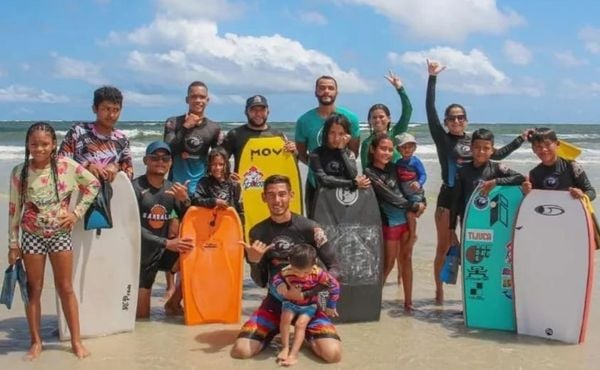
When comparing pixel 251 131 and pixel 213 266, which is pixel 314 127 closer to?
pixel 251 131

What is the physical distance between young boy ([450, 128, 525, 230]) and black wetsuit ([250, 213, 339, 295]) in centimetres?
129

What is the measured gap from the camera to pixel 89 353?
4.16m

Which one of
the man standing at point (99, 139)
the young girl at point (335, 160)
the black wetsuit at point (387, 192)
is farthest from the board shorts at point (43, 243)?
the black wetsuit at point (387, 192)

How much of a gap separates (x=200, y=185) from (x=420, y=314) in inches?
79.3

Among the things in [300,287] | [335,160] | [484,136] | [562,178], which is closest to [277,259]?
[300,287]

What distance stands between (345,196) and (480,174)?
104cm

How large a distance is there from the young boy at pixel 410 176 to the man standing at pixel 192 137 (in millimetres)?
1582

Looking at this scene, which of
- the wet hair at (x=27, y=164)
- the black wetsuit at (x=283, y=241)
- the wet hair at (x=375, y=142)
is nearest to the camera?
the wet hair at (x=27, y=164)

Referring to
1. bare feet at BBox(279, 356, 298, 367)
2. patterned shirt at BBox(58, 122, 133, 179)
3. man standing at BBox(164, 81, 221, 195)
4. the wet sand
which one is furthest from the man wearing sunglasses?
bare feet at BBox(279, 356, 298, 367)

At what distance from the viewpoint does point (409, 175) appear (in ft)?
17.3

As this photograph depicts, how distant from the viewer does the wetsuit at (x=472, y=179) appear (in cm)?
483

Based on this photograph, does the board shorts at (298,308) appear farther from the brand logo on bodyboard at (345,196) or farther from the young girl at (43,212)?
the young girl at (43,212)

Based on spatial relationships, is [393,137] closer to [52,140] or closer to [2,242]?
[52,140]

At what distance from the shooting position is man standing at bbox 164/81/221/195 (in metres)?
5.50
